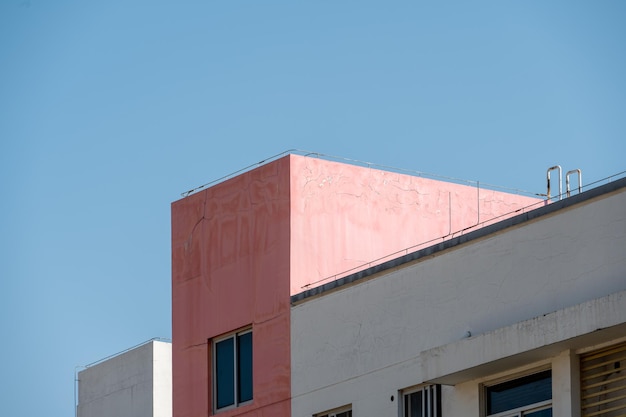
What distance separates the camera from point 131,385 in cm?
5334

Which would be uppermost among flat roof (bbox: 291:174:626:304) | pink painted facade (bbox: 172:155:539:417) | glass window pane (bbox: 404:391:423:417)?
Result: pink painted facade (bbox: 172:155:539:417)

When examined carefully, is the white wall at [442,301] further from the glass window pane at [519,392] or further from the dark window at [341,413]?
the glass window pane at [519,392]

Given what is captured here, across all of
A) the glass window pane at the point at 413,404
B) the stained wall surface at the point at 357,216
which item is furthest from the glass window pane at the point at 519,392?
the stained wall surface at the point at 357,216

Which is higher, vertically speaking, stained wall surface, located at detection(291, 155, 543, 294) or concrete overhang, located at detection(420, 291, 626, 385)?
stained wall surface, located at detection(291, 155, 543, 294)

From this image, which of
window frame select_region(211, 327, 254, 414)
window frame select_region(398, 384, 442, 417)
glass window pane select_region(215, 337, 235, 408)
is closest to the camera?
window frame select_region(398, 384, 442, 417)

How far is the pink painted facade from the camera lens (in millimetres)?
35562

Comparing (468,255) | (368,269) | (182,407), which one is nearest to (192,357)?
(182,407)

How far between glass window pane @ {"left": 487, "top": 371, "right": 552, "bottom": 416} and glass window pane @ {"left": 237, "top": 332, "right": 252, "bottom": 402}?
681cm

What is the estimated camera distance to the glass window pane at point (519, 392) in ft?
96.8

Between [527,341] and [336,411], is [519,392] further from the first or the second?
[336,411]

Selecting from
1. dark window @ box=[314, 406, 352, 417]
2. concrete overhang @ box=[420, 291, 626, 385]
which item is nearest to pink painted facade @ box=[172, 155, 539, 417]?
dark window @ box=[314, 406, 352, 417]

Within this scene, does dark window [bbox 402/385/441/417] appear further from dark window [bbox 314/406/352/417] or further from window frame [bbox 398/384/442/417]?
dark window [bbox 314/406/352/417]

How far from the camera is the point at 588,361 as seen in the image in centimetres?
2878

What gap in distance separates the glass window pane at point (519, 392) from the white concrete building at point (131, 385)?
22.8m
